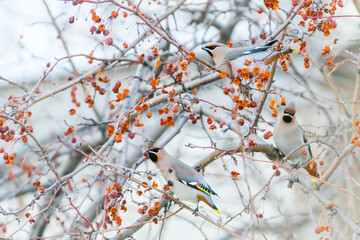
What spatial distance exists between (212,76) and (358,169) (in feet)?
5.16

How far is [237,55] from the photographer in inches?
142

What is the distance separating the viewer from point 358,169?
4457mm

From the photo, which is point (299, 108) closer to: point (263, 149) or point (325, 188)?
point (325, 188)

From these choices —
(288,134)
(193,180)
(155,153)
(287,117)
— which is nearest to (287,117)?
(287,117)

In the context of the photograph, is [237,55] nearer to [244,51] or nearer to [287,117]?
[244,51]

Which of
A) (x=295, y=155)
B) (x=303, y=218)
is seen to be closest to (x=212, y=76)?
(x=295, y=155)

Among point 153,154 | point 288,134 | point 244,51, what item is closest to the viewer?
point 244,51

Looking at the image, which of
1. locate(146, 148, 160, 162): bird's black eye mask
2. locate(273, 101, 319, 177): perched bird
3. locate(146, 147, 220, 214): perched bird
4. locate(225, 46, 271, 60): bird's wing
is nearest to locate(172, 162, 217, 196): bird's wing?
locate(146, 147, 220, 214): perched bird

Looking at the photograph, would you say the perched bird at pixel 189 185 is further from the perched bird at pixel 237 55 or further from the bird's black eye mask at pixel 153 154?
the perched bird at pixel 237 55

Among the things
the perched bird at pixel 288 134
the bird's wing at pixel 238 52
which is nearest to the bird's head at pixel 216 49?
the bird's wing at pixel 238 52

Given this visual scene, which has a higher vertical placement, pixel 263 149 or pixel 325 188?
pixel 325 188

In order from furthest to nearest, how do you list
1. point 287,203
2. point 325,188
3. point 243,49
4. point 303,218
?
point 287,203 < point 303,218 < point 325,188 < point 243,49

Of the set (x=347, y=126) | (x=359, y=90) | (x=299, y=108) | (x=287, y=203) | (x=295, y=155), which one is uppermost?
(x=299, y=108)

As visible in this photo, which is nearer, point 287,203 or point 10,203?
point 10,203
